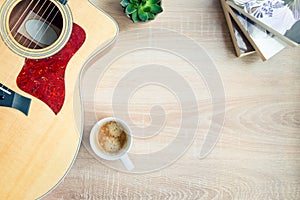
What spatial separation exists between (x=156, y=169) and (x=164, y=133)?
0.09 meters

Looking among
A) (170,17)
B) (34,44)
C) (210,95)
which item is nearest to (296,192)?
(210,95)

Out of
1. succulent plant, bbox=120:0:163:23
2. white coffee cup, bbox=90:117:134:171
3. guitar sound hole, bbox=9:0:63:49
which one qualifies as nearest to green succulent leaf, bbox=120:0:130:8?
succulent plant, bbox=120:0:163:23

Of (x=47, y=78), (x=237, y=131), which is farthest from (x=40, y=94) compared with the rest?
(x=237, y=131)

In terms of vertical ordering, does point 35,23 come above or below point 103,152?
above

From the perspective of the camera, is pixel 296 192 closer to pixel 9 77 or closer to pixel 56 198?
pixel 56 198

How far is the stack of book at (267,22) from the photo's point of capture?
100 centimetres

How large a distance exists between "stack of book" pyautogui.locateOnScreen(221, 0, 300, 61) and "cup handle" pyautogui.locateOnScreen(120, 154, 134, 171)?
42cm

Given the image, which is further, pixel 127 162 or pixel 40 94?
pixel 127 162

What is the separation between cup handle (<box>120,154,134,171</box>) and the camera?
1012 millimetres

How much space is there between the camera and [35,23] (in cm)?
95

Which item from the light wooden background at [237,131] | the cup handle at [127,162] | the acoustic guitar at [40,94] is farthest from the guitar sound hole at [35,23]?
the cup handle at [127,162]

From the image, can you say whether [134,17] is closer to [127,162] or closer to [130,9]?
[130,9]

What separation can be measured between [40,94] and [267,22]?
22.1 inches

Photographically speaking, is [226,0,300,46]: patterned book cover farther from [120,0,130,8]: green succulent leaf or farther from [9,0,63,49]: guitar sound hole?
[9,0,63,49]: guitar sound hole
